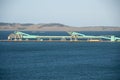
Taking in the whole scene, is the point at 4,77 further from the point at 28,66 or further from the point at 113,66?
the point at 113,66

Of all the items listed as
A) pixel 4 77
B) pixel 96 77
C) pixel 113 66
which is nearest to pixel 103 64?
pixel 113 66

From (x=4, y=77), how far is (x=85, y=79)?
477 centimetres

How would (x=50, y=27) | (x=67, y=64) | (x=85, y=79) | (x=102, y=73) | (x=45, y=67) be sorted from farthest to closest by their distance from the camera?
1. (x=50, y=27)
2. (x=67, y=64)
3. (x=45, y=67)
4. (x=102, y=73)
5. (x=85, y=79)

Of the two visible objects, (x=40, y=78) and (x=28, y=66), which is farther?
(x=28, y=66)

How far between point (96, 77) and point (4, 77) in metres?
5.34

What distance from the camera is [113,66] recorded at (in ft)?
102

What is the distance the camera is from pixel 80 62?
3381 centimetres

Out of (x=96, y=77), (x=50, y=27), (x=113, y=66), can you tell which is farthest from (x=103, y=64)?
(x=50, y=27)

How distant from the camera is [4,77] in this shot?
82.2 ft

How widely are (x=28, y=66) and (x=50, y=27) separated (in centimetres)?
15524

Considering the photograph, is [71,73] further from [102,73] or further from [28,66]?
[28,66]

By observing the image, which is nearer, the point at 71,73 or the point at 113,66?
the point at 71,73

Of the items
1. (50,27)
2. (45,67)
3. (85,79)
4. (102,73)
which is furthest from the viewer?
(50,27)

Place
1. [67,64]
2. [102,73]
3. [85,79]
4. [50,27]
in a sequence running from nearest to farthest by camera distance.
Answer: [85,79], [102,73], [67,64], [50,27]
